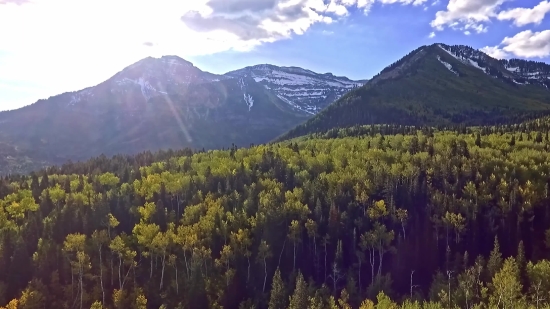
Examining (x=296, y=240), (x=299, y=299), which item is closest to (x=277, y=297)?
(x=299, y=299)

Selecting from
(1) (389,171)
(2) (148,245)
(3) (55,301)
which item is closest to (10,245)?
(3) (55,301)

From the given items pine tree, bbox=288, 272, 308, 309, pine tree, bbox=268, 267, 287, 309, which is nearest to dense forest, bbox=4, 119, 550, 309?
pine tree, bbox=268, 267, 287, 309

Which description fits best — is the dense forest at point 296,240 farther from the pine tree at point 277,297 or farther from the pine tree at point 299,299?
the pine tree at point 299,299

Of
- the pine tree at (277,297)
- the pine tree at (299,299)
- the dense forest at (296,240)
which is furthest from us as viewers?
the dense forest at (296,240)

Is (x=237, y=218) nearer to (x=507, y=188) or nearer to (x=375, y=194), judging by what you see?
(x=375, y=194)

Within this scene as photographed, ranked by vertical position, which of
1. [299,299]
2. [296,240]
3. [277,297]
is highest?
[296,240]

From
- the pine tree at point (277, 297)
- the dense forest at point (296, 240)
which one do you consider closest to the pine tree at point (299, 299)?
the dense forest at point (296, 240)

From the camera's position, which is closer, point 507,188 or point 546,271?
point 546,271

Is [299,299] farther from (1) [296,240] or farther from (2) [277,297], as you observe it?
(1) [296,240]
